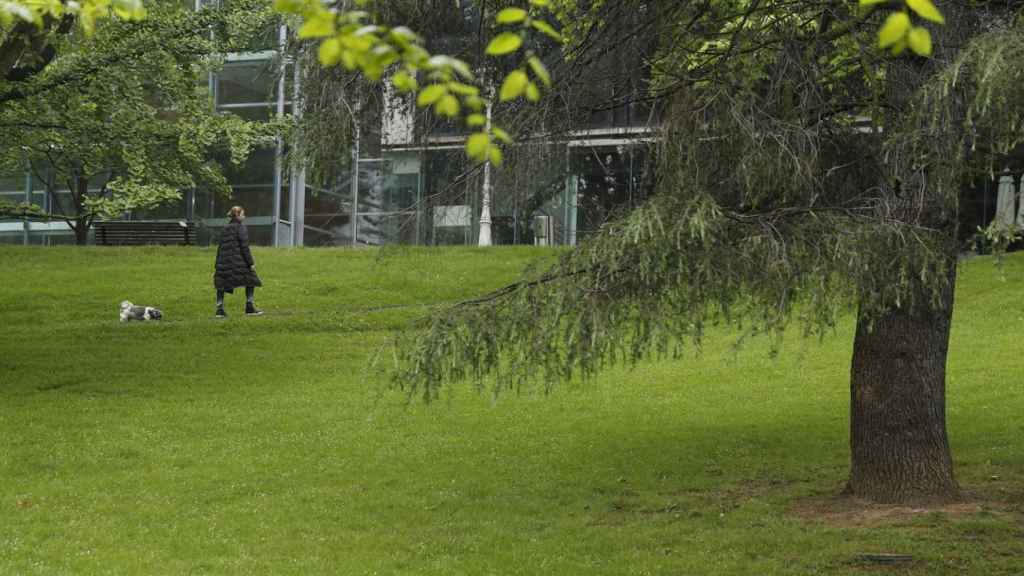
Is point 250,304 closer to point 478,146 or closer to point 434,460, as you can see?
point 434,460

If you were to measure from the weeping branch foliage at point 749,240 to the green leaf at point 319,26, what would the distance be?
13.2ft

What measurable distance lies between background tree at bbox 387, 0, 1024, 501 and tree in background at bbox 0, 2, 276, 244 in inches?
403

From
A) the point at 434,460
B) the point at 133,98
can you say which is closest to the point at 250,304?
the point at 133,98

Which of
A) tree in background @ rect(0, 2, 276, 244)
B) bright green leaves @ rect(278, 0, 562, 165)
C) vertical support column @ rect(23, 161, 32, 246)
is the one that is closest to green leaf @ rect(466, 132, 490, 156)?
bright green leaves @ rect(278, 0, 562, 165)

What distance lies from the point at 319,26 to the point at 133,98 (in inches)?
610

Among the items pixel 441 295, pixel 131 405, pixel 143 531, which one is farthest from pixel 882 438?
pixel 441 295

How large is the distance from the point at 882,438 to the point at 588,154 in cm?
358

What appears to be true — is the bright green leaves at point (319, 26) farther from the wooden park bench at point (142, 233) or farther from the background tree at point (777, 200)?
the wooden park bench at point (142, 233)

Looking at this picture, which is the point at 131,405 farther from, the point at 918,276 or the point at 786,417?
the point at 918,276

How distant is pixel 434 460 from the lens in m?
13.4

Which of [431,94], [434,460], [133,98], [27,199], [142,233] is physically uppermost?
[133,98]

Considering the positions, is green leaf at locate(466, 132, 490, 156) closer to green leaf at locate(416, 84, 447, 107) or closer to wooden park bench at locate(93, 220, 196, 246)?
green leaf at locate(416, 84, 447, 107)

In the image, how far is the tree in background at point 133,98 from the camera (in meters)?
18.2

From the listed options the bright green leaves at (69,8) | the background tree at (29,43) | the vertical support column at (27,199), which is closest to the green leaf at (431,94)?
the bright green leaves at (69,8)
